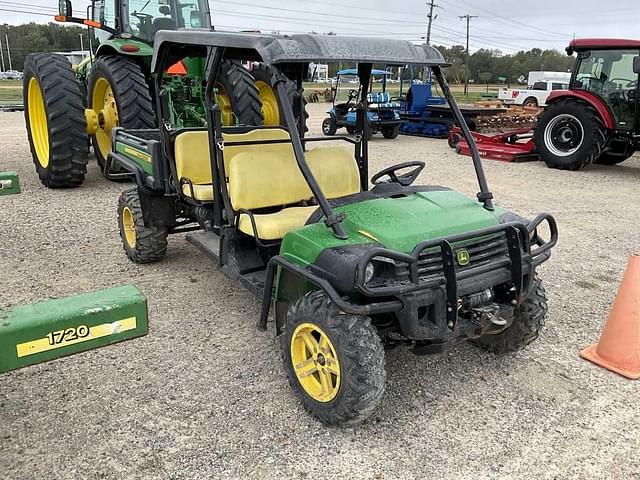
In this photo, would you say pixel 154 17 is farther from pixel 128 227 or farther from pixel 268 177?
pixel 268 177

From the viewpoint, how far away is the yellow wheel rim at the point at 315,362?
8.77ft

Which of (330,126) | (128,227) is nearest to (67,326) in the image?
(128,227)

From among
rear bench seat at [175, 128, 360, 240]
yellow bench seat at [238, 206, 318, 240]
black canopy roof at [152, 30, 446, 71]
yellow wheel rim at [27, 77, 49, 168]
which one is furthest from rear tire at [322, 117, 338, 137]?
black canopy roof at [152, 30, 446, 71]

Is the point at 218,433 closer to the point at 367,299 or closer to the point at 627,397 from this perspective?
the point at 367,299

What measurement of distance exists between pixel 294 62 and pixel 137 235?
2411 mm

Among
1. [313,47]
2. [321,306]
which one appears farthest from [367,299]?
[313,47]

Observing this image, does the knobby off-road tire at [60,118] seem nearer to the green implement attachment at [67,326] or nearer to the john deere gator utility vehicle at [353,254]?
the john deere gator utility vehicle at [353,254]

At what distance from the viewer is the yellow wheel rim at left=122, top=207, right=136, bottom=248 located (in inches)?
191

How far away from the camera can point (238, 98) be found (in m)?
7.05

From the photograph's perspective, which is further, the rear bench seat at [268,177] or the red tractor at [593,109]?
the red tractor at [593,109]

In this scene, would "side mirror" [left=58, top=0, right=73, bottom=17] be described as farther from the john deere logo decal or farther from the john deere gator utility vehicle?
the john deere logo decal

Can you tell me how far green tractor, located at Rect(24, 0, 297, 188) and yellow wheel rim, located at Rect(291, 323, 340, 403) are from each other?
4484 millimetres

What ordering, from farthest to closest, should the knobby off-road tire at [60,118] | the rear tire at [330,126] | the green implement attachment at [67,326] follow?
1. the rear tire at [330,126]
2. the knobby off-road tire at [60,118]
3. the green implement attachment at [67,326]

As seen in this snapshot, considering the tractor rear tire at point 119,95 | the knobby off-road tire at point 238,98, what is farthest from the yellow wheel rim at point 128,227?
the knobby off-road tire at point 238,98
